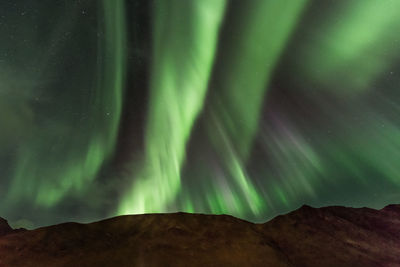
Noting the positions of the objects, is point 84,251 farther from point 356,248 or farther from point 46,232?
point 356,248

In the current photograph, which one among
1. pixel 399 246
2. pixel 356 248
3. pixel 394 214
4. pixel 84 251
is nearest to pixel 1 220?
pixel 84 251

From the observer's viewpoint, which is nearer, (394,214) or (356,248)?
(356,248)

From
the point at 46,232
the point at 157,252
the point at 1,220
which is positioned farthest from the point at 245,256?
the point at 1,220

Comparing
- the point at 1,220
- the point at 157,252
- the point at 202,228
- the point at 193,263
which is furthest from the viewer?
the point at 1,220

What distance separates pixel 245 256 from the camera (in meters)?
9.55

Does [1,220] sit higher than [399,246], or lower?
higher

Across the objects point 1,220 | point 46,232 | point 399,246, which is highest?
point 1,220

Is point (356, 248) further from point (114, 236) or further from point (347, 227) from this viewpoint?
point (114, 236)

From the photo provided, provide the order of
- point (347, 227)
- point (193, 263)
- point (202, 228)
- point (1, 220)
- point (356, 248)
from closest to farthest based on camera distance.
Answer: point (193, 263) → point (356, 248) → point (202, 228) → point (347, 227) → point (1, 220)

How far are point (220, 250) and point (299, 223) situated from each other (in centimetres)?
371

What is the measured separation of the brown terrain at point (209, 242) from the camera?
942 cm

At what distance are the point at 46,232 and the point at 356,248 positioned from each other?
10.2 meters

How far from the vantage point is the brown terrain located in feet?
30.9

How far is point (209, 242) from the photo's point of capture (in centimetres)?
1037
